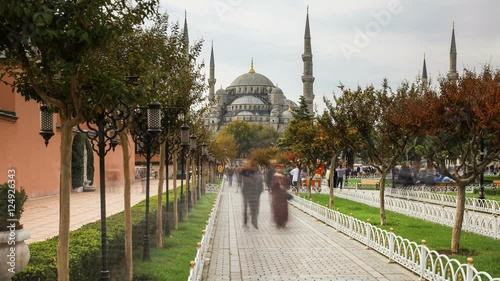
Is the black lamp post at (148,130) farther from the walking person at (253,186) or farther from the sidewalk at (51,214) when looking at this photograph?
the walking person at (253,186)

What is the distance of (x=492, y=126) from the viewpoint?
35.1 ft

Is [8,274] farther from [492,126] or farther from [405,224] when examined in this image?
[405,224]

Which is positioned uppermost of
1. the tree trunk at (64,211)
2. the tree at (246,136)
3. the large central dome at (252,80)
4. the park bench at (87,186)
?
the large central dome at (252,80)

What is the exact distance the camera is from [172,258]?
1035 centimetres

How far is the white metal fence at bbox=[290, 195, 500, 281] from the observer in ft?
23.6

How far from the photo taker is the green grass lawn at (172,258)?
873 centimetres

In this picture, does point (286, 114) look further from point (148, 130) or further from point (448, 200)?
point (148, 130)

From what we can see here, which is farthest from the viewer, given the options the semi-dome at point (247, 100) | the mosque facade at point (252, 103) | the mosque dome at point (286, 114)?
the semi-dome at point (247, 100)

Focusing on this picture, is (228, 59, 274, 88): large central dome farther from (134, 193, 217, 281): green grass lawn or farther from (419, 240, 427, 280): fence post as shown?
(419, 240, 427, 280): fence post

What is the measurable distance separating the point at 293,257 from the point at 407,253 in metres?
2.29

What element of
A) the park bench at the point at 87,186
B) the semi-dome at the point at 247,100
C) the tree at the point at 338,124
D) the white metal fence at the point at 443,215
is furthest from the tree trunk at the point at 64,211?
the semi-dome at the point at 247,100

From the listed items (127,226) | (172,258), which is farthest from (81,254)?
(172,258)

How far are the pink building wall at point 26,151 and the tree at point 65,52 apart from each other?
1213 cm

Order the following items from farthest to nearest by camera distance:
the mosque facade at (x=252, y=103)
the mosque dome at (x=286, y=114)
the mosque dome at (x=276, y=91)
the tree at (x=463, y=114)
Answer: the mosque dome at (x=276, y=91) → the mosque facade at (x=252, y=103) → the mosque dome at (x=286, y=114) → the tree at (x=463, y=114)
